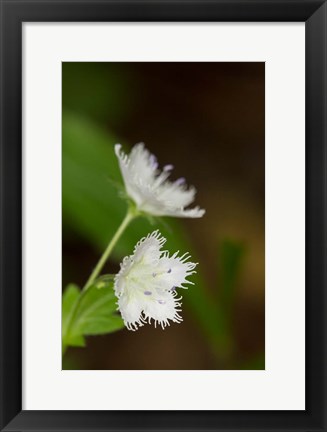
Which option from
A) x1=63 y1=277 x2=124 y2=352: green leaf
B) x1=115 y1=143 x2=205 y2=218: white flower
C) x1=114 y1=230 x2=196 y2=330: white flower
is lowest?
x1=63 y1=277 x2=124 y2=352: green leaf

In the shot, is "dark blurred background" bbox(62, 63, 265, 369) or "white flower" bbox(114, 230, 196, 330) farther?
"dark blurred background" bbox(62, 63, 265, 369)

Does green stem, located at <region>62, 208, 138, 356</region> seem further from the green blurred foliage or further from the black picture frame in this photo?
the green blurred foliage

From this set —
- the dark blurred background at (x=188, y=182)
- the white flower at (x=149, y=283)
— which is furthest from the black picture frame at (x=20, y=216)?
the white flower at (x=149, y=283)

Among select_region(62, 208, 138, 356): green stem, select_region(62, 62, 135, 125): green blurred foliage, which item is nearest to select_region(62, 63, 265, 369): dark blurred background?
select_region(62, 62, 135, 125): green blurred foliage

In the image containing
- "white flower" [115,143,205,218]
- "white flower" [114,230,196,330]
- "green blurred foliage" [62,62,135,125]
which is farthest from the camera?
"green blurred foliage" [62,62,135,125]

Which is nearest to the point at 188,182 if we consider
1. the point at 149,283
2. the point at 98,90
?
the point at 98,90

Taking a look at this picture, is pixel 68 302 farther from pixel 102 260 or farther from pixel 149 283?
pixel 149 283

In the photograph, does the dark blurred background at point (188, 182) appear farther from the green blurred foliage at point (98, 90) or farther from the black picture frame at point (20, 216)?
the black picture frame at point (20, 216)
